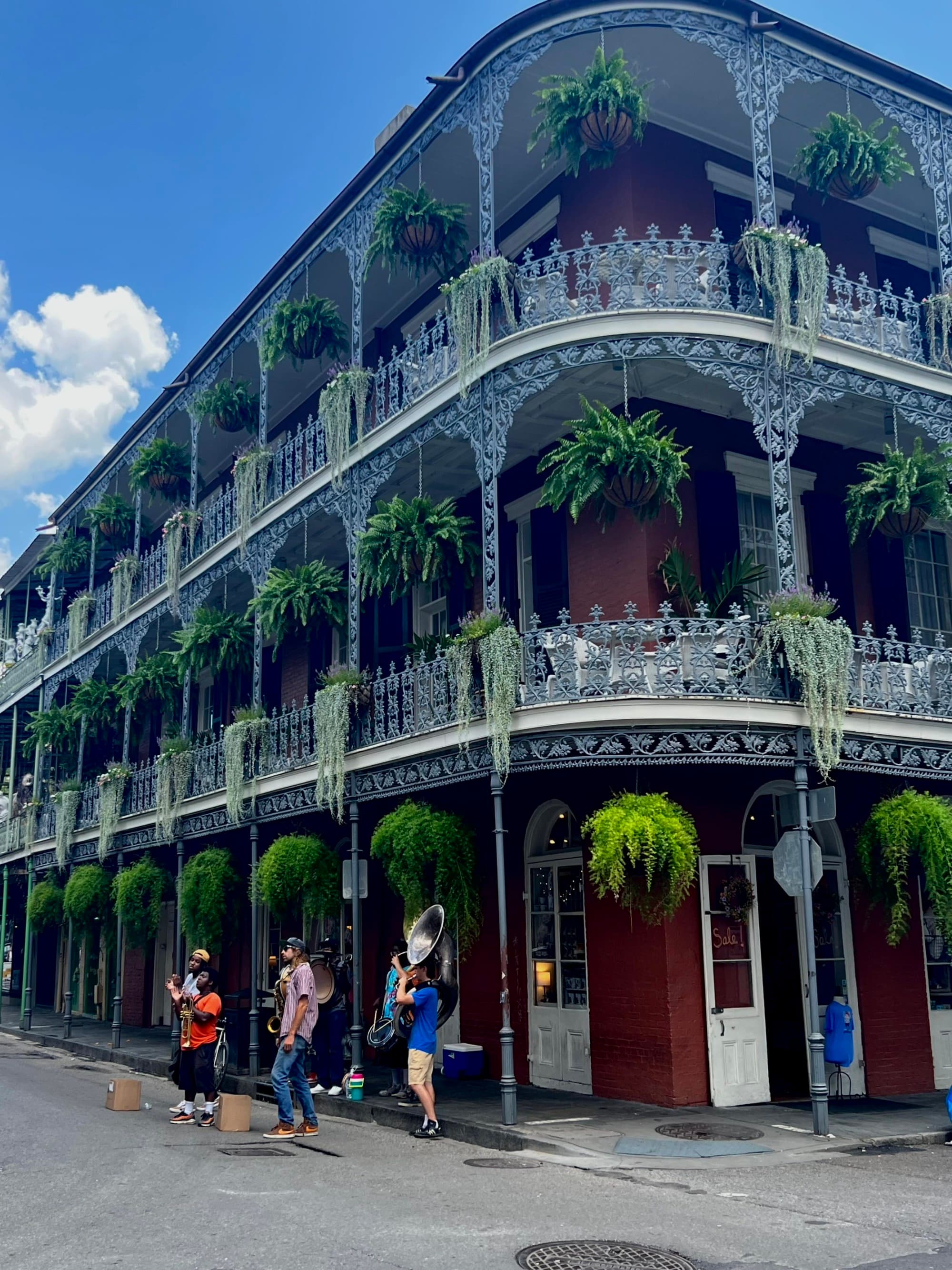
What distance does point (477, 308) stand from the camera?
1279cm

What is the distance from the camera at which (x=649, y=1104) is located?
1192 cm

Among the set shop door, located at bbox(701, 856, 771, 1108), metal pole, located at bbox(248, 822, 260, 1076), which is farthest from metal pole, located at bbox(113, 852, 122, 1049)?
shop door, located at bbox(701, 856, 771, 1108)

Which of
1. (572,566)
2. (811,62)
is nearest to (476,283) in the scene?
(572,566)

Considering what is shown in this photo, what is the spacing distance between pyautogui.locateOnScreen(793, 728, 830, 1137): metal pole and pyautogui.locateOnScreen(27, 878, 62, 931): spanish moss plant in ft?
57.1

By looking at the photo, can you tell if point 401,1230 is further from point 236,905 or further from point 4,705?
point 4,705

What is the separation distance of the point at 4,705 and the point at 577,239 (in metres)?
22.9

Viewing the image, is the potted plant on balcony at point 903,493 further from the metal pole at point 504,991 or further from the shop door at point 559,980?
the metal pole at point 504,991

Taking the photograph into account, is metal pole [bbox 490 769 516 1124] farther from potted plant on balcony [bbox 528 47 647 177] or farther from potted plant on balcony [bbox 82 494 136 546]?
potted plant on balcony [bbox 82 494 136 546]

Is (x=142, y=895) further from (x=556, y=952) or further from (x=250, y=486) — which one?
(x=556, y=952)

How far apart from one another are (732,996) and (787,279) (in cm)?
711

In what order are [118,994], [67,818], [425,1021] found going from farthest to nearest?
[67,818] < [118,994] < [425,1021]

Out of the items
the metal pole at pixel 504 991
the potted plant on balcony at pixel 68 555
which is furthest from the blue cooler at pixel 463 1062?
the potted plant on balcony at pixel 68 555

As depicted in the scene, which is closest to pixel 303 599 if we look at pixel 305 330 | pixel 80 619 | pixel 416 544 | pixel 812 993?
pixel 416 544

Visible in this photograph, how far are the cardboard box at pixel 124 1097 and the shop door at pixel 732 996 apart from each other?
589cm
